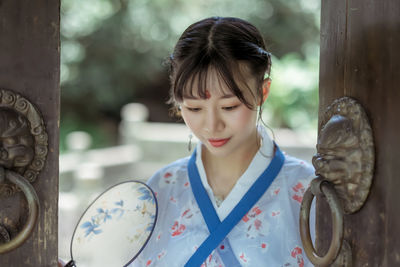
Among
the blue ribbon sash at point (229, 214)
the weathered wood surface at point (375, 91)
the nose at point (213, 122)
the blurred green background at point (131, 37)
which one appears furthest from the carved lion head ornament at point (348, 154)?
the blurred green background at point (131, 37)

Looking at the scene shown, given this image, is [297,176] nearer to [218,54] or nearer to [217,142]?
[217,142]

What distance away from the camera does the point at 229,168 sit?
5.30 ft

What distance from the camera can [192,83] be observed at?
1.42m

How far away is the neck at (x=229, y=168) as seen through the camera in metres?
1.60

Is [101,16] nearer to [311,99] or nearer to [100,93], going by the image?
[100,93]

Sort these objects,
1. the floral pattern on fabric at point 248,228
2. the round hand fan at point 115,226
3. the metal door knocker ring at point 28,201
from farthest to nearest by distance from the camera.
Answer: the floral pattern on fabric at point 248,228 → the round hand fan at point 115,226 → the metal door knocker ring at point 28,201

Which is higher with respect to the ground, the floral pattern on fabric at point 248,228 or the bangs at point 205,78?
the bangs at point 205,78

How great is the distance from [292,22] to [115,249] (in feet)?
30.7

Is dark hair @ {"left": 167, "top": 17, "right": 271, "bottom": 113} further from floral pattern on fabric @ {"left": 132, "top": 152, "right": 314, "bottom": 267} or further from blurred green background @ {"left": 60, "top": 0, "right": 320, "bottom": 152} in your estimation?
blurred green background @ {"left": 60, "top": 0, "right": 320, "bottom": 152}

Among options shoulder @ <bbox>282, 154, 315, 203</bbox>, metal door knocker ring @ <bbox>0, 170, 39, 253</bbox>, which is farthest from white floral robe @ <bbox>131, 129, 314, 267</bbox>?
metal door knocker ring @ <bbox>0, 170, 39, 253</bbox>

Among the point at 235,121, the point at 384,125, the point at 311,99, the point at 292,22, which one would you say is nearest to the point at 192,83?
the point at 235,121

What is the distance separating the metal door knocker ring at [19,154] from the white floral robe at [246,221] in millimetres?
545

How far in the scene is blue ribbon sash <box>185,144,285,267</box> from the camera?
56.8 inches

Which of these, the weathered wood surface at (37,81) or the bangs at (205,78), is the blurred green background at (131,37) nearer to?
the bangs at (205,78)
